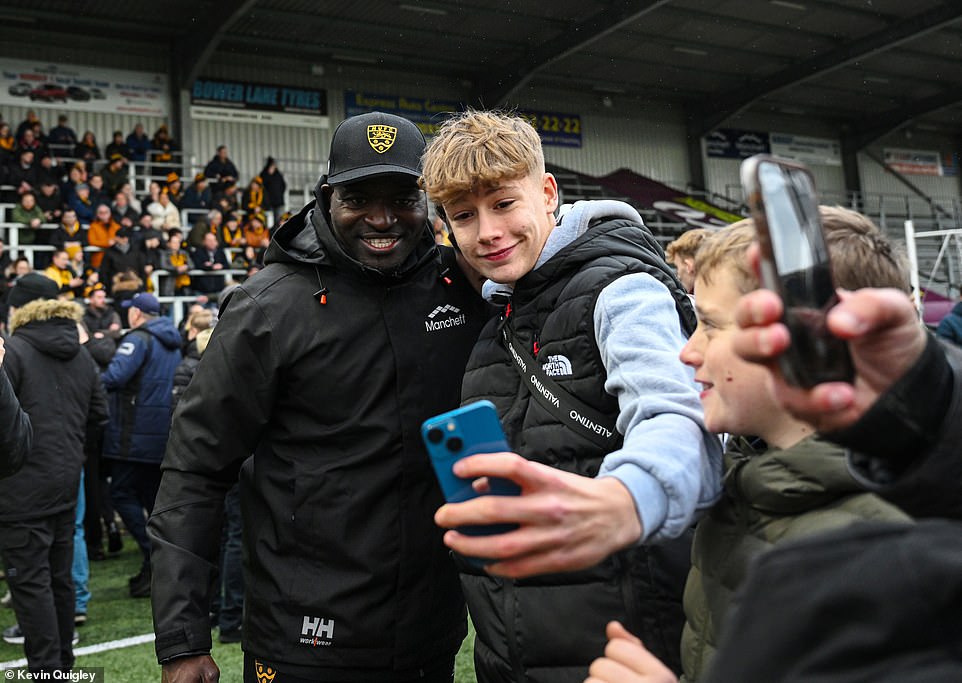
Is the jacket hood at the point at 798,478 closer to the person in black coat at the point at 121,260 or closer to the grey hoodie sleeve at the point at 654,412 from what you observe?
the grey hoodie sleeve at the point at 654,412

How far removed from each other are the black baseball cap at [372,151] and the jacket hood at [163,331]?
15.0 feet

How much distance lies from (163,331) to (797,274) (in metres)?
6.15

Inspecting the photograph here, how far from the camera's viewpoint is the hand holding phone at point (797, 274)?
2.29ft

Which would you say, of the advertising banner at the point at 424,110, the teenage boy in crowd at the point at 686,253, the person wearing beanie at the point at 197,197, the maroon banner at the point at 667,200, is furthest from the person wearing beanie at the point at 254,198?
the teenage boy in crowd at the point at 686,253

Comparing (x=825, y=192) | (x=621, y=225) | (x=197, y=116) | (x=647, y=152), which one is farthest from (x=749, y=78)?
(x=621, y=225)

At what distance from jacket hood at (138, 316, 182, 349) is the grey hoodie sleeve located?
5.37 m

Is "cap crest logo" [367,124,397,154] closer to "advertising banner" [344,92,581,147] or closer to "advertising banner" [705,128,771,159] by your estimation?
"advertising banner" [344,92,581,147]

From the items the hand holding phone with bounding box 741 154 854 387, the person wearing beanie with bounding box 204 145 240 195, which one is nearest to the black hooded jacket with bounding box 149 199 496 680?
the hand holding phone with bounding box 741 154 854 387

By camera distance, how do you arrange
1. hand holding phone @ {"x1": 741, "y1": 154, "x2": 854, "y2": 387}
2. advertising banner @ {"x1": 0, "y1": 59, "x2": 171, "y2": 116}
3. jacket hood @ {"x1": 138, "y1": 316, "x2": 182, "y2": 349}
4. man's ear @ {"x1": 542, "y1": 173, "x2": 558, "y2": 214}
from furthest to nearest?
advertising banner @ {"x1": 0, "y1": 59, "x2": 171, "y2": 116} < jacket hood @ {"x1": 138, "y1": 316, "x2": 182, "y2": 349} < man's ear @ {"x1": 542, "y1": 173, "x2": 558, "y2": 214} < hand holding phone @ {"x1": 741, "y1": 154, "x2": 854, "y2": 387}

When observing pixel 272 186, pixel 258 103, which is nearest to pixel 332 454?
pixel 272 186

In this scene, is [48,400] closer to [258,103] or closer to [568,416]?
[568,416]

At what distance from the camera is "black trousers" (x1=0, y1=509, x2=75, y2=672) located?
3.96 m

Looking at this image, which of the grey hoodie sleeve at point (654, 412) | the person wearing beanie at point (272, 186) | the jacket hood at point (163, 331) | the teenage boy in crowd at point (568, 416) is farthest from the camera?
the person wearing beanie at point (272, 186)

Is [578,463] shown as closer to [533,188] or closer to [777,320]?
[533,188]
